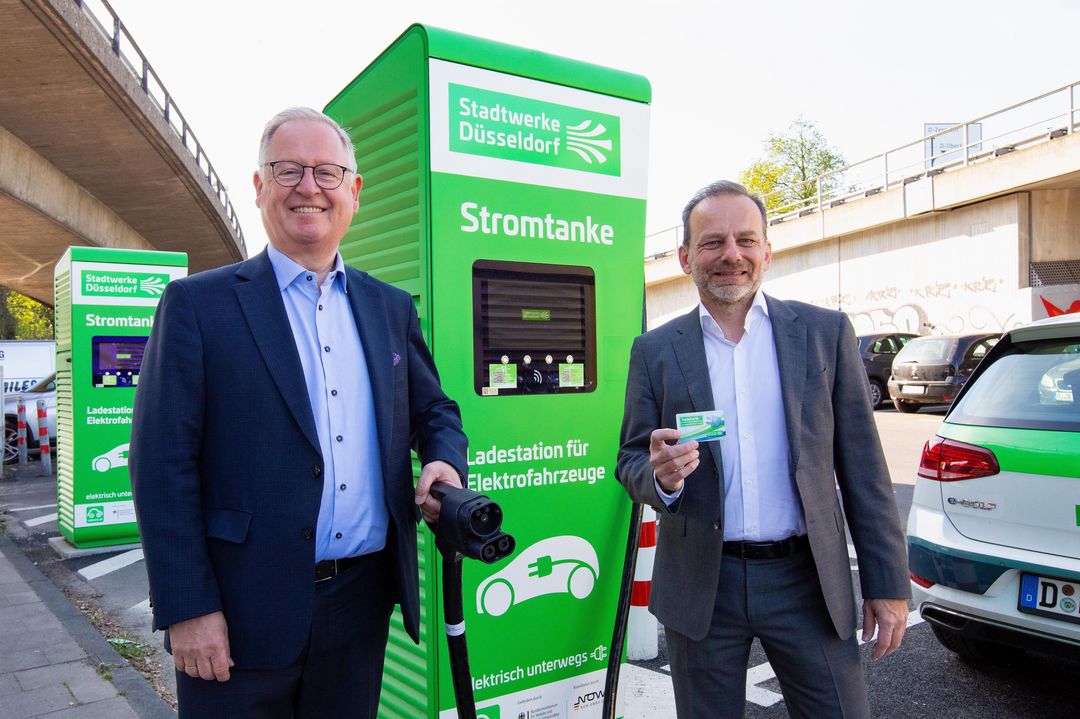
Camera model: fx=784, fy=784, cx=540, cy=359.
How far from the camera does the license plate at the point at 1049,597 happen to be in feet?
9.43

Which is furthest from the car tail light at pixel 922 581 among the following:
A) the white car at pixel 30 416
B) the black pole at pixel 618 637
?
the white car at pixel 30 416

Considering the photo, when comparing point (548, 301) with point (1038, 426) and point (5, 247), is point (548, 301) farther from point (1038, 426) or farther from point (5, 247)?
point (5, 247)

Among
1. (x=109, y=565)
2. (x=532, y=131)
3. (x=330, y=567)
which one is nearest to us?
(x=330, y=567)

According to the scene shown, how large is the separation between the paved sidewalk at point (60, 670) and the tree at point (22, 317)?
4746 centimetres

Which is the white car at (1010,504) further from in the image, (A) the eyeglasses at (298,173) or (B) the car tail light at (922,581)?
(A) the eyeglasses at (298,173)

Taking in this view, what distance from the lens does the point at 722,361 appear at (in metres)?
2.29

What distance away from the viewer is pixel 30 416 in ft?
46.4

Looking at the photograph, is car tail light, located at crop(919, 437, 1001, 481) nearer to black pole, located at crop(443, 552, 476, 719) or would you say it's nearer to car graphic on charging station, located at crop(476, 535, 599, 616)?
car graphic on charging station, located at crop(476, 535, 599, 616)

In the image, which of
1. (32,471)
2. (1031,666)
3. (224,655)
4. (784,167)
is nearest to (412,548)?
(224,655)

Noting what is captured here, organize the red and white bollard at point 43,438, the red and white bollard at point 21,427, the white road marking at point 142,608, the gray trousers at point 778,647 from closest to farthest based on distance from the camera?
the gray trousers at point 778,647
the white road marking at point 142,608
the red and white bollard at point 43,438
the red and white bollard at point 21,427

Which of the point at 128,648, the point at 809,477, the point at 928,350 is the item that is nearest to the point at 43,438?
the point at 128,648

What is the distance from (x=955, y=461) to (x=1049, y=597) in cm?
67

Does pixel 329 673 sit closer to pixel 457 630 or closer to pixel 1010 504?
pixel 457 630

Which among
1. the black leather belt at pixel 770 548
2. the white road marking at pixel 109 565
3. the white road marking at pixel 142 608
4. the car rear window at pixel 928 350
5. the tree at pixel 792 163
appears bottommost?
the white road marking at pixel 109 565
